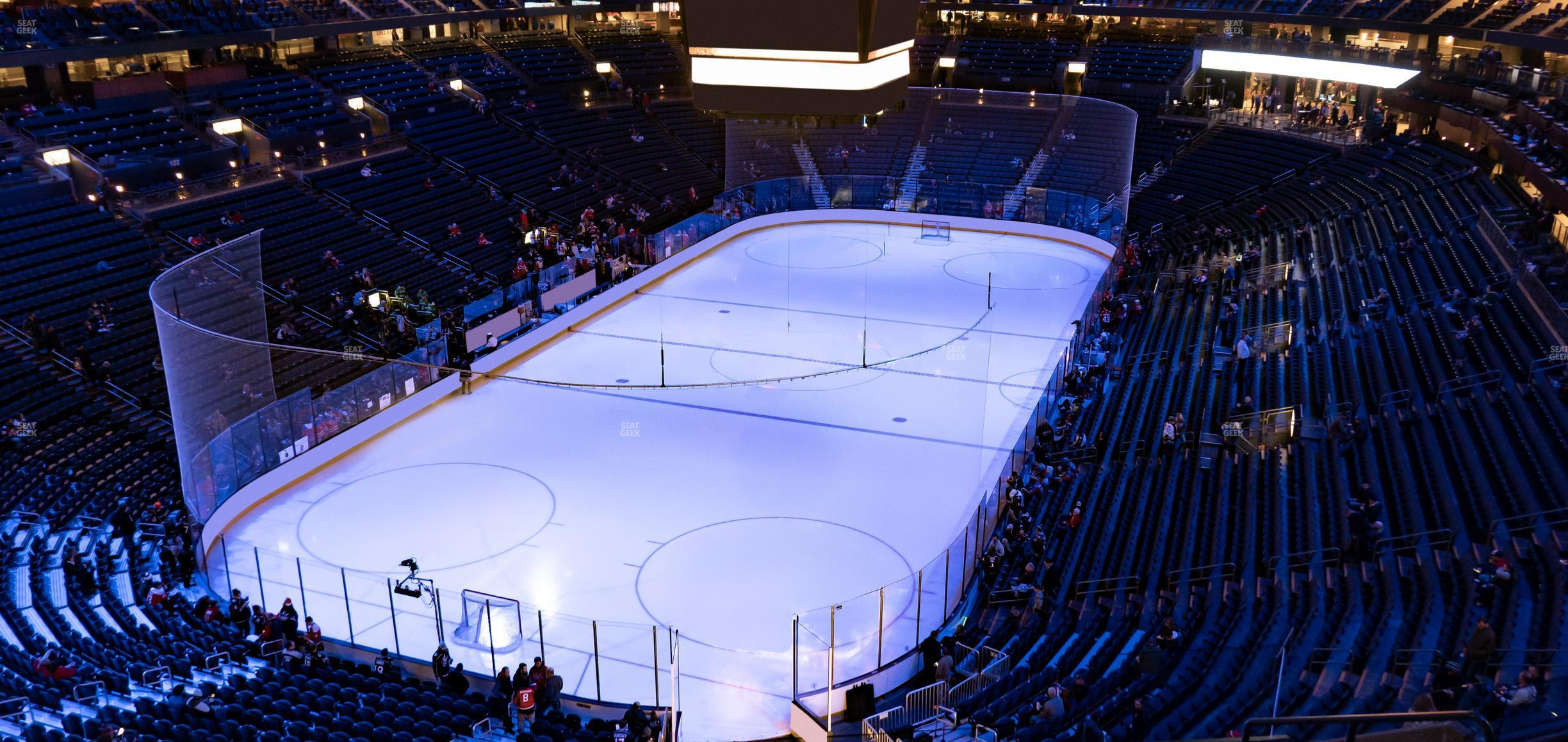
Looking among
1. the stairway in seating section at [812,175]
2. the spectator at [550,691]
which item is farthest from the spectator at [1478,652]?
the stairway in seating section at [812,175]

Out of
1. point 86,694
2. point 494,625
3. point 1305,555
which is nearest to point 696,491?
point 494,625

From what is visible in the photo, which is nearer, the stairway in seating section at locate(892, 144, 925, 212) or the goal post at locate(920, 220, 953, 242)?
the goal post at locate(920, 220, 953, 242)

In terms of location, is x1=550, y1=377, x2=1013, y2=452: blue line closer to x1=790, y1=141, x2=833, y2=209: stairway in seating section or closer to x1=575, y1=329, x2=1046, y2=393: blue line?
x1=575, y1=329, x2=1046, y2=393: blue line

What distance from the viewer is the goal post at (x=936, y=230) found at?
35.1 m

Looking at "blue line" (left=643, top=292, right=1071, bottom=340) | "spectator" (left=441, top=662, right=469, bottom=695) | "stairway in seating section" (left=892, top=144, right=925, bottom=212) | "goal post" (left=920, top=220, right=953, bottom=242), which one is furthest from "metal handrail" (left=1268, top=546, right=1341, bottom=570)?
"stairway in seating section" (left=892, top=144, right=925, bottom=212)

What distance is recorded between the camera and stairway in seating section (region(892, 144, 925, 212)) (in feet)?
120

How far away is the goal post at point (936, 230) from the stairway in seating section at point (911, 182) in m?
0.88

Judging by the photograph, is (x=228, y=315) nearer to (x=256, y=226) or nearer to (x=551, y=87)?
(x=256, y=226)

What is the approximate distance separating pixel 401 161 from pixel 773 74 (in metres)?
22.1

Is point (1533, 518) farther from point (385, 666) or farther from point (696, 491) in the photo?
point (385, 666)

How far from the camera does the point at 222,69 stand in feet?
101

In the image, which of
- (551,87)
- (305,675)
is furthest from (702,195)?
(305,675)

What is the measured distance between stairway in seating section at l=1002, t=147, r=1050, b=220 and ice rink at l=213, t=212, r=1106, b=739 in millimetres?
6679

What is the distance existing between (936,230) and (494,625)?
24.8 meters
